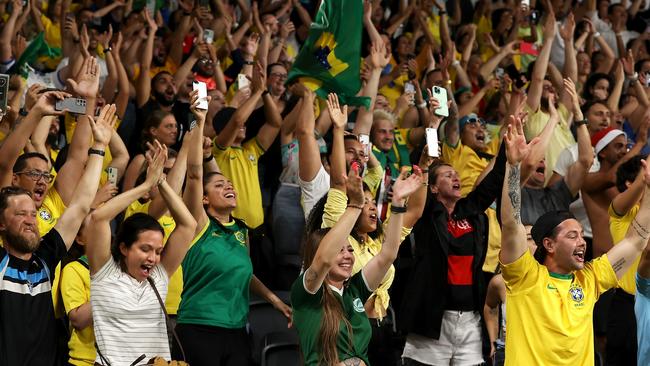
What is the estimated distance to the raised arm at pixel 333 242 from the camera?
16.8ft

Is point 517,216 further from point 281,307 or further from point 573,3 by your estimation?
point 573,3

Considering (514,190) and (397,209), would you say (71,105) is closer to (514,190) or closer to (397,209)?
(397,209)

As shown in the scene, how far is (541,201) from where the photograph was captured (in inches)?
326

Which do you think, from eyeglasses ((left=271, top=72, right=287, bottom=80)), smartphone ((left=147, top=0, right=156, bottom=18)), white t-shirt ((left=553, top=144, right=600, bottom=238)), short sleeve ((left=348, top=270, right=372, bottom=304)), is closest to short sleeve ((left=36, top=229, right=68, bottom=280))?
short sleeve ((left=348, top=270, right=372, bottom=304))

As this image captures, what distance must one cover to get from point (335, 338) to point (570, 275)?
131 cm

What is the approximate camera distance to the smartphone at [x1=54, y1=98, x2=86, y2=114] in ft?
18.7

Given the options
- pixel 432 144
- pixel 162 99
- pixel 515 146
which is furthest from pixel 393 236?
pixel 162 99

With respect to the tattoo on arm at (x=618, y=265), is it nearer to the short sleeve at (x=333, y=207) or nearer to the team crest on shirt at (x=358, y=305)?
the team crest on shirt at (x=358, y=305)

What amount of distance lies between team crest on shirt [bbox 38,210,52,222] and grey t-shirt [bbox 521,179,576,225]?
342 cm

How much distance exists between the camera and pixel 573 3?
14727 mm

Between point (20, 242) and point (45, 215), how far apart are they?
1100 millimetres

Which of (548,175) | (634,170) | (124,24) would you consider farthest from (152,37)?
(634,170)

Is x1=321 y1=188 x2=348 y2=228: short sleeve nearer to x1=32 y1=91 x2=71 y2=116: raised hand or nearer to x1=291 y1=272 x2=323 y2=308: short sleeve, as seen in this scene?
x1=291 y1=272 x2=323 y2=308: short sleeve

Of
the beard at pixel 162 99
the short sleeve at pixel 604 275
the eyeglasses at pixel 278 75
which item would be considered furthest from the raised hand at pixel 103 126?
the eyeglasses at pixel 278 75
